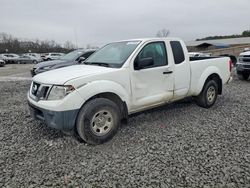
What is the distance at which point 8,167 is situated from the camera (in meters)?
2.94

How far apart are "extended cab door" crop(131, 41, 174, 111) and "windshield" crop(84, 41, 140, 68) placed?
0.22m

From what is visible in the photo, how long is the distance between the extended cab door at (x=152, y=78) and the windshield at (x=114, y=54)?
0.73ft

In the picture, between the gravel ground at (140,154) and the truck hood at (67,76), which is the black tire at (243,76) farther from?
the truck hood at (67,76)

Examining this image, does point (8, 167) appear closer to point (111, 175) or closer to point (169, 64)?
point (111, 175)

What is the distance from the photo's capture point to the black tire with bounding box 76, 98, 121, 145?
335 centimetres

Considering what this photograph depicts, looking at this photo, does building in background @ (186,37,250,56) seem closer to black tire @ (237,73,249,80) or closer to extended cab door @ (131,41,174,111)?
black tire @ (237,73,249,80)

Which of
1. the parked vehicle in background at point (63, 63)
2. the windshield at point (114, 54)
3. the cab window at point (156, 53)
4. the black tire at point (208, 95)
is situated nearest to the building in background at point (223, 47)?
the parked vehicle in background at point (63, 63)

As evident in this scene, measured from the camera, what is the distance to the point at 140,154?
3219 millimetres

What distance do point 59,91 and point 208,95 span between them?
12.4ft

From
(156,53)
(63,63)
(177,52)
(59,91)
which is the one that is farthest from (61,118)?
(63,63)

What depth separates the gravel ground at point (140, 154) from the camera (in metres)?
2.64

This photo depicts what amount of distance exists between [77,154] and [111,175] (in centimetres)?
77

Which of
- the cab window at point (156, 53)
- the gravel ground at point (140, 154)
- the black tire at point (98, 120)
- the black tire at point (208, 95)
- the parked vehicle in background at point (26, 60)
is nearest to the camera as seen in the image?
the gravel ground at point (140, 154)

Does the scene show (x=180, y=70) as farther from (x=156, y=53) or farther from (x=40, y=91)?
(x=40, y=91)
